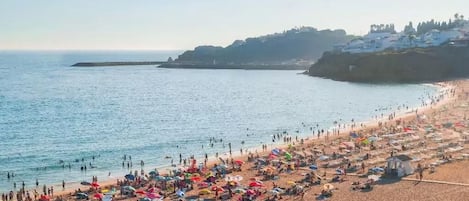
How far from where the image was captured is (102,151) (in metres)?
47.9

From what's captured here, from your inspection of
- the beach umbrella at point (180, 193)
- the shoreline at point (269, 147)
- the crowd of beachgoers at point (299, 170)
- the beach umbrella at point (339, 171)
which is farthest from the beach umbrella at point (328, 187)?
the shoreline at point (269, 147)

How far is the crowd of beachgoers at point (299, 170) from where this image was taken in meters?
31.5

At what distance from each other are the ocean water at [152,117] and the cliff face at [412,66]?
24.0ft

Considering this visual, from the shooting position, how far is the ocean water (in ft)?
148

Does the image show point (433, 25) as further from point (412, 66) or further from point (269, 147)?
point (269, 147)

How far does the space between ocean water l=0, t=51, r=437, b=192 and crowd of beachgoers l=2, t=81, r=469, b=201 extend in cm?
275

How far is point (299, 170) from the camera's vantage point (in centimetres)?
3775

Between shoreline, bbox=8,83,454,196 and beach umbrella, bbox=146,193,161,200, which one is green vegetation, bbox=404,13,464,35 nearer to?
shoreline, bbox=8,83,454,196

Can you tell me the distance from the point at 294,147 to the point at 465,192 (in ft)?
62.6

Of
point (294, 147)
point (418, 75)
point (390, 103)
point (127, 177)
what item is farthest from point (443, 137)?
point (418, 75)

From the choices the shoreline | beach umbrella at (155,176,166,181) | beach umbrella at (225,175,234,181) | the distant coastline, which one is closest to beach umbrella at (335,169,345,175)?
beach umbrella at (225,175,234,181)

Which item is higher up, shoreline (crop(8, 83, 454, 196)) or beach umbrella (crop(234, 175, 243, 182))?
beach umbrella (crop(234, 175, 243, 182))

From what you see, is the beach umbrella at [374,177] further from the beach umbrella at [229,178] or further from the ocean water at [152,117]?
the ocean water at [152,117]

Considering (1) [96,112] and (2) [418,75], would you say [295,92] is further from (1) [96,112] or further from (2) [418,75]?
(1) [96,112]
